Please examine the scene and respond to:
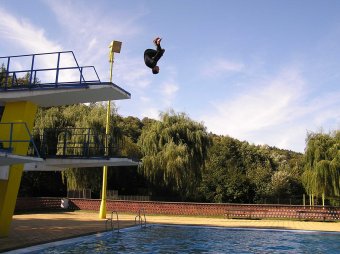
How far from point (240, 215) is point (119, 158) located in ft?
47.4

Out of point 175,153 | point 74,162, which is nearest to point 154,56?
point 74,162

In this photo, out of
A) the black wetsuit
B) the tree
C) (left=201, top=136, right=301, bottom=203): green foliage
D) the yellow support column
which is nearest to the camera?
the black wetsuit

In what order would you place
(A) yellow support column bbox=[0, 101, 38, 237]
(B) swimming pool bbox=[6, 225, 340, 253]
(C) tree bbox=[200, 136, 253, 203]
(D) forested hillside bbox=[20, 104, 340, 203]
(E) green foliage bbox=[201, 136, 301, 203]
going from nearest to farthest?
(B) swimming pool bbox=[6, 225, 340, 253], (A) yellow support column bbox=[0, 101, 38, 237], (D) forested hillside bbox=[20, 104, 340, 203], (C) tree bbox=[200, 136, 253, 203], (E) green foliage bbox=[201, 136, 301, 203]

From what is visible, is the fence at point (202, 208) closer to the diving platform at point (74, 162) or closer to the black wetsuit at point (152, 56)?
the diving platform at point (74, 162)

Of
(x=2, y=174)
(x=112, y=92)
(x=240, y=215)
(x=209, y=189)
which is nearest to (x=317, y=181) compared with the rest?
(x=240, y=215)

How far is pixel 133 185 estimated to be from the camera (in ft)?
134

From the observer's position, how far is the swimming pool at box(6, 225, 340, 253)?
1492 centimetres

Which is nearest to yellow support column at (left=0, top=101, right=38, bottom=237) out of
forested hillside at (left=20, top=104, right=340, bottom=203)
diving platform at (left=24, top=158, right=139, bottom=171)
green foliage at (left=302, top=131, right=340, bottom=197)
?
diving platform at (left=24, top=158, right=139, bottom=171)

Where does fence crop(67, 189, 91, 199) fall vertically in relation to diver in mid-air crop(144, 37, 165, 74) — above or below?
below

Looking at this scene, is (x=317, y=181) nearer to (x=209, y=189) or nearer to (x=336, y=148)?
(x=336, y=148)

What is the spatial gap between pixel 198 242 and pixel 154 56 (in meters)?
10.4

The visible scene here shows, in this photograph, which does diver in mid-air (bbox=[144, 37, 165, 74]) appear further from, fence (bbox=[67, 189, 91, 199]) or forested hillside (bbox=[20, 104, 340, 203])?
fence (bbox=[67, 189, 91, 199])

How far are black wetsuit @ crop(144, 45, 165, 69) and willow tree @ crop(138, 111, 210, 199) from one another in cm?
2582

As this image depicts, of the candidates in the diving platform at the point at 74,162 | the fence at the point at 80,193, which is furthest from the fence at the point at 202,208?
the diving platform at the point at 74,162
